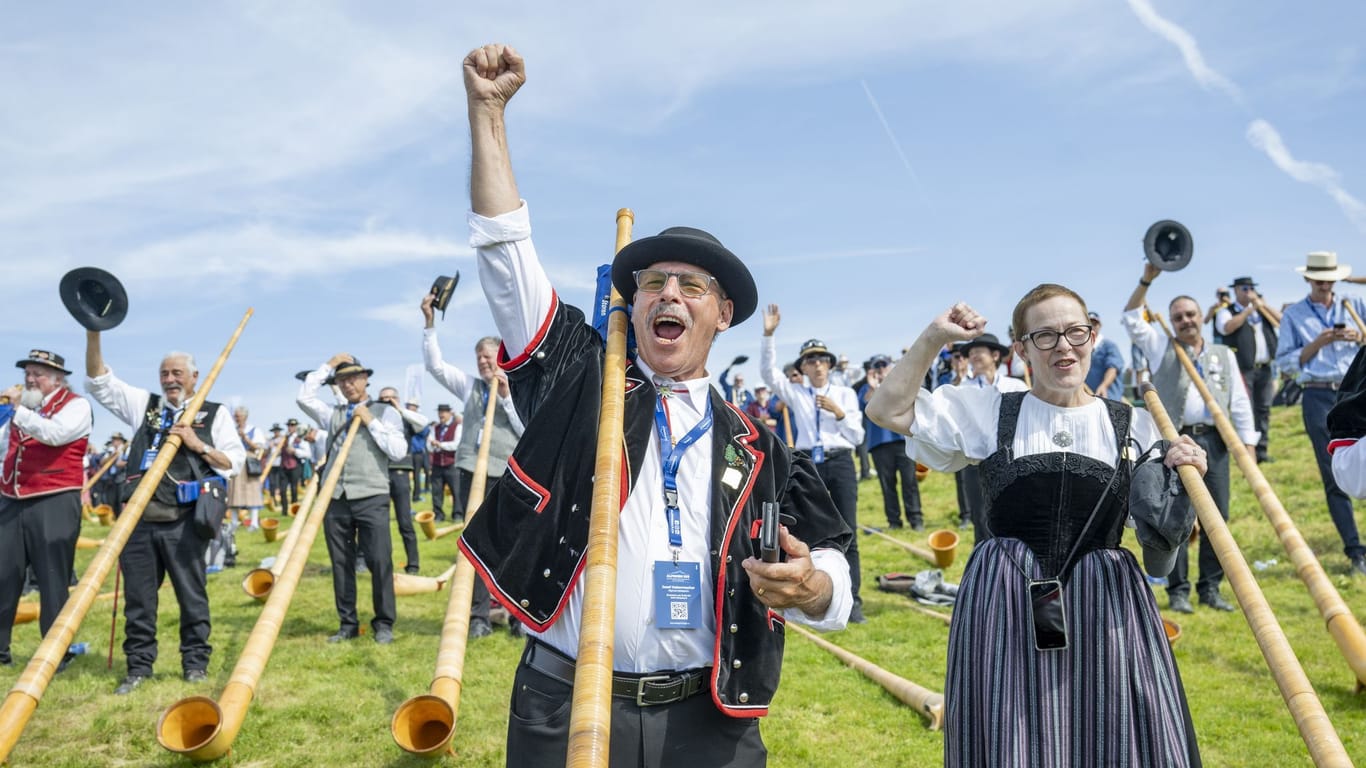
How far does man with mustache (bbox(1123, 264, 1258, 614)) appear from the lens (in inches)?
352

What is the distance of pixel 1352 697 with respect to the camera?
21.3ft

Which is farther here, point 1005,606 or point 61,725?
point 61,725

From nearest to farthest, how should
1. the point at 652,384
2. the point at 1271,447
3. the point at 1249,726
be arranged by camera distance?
the point at 652,384
the point at 1249,726
the point at 1271,447

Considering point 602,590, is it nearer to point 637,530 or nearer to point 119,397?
point 637,530

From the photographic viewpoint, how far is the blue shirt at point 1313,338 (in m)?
9.91

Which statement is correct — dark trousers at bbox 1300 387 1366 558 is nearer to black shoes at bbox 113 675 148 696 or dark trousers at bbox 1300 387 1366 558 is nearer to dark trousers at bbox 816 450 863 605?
dark trousers at bbox 816 450 863 605

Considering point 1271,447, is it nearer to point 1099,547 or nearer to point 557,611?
point 1099,547

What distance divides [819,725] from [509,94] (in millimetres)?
5041

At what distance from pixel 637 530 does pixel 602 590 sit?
54 centimetres

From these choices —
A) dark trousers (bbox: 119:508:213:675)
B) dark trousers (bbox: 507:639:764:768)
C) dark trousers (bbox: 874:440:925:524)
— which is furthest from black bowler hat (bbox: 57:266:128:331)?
dark trousers (bbox: 874:440:925:524)

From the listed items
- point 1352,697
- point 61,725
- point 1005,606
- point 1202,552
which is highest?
point 1005,606

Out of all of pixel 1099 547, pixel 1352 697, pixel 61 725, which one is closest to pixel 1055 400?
pixel 1099 547

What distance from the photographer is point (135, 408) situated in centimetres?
841

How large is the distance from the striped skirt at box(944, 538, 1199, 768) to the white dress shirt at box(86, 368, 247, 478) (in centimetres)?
662
